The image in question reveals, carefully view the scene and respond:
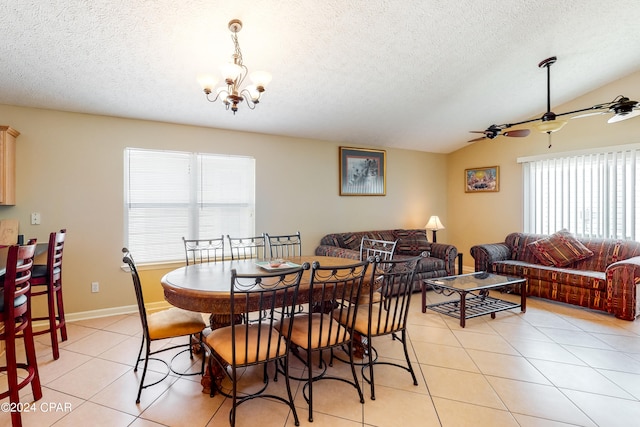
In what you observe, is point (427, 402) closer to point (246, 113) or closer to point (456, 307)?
point (456, 307)

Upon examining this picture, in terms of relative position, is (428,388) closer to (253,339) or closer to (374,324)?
(374,324)

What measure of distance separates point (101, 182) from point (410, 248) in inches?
171

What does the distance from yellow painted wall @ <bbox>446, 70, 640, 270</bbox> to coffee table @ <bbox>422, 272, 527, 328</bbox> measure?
1899 mm

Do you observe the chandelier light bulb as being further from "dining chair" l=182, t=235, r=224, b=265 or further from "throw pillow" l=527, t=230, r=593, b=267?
"throw pillow" l=527, t=230, r=593, b=267

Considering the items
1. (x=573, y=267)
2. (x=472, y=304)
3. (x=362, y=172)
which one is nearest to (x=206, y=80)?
(x=362, y=172)

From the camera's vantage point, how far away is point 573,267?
431 centimetres

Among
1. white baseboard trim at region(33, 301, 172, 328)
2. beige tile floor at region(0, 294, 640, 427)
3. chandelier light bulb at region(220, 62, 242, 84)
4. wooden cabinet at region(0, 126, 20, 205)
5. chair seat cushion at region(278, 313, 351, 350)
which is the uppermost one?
chandelier light bulb at region(220, 62, 242, 84)

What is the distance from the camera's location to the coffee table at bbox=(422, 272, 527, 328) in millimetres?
3398

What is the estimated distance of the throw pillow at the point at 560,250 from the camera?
4227 mm

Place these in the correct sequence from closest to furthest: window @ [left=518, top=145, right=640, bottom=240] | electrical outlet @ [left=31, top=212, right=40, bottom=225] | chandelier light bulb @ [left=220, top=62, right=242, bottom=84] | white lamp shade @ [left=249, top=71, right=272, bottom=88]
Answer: chandelier light bulb @ [left=220, top=62, right=242, bottom=84] < white lamp shade @ [left=249, top=71, right=272, bottom=88] < electrical outlet @ [left=31, top=212, right=40, bottom=225] < window @ [left=518, top=145, right=640, bottom=240]

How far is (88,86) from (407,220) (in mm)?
4960

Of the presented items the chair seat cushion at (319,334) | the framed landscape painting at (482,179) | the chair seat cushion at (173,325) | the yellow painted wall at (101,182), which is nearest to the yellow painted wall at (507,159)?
the framed landscape painting at (482,179)

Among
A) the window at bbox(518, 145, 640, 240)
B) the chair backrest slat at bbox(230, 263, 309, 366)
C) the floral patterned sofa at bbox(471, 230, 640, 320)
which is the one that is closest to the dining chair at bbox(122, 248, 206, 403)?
the chair backrest slat at bbox(230, 263, 309, 366)

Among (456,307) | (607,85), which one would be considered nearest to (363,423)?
(456,307)
